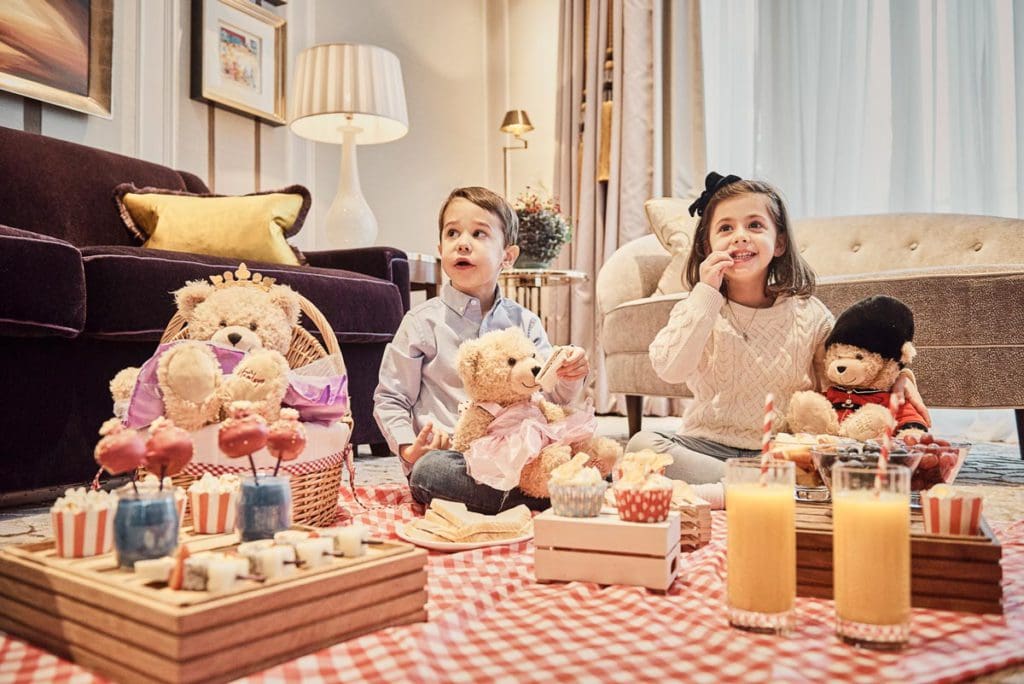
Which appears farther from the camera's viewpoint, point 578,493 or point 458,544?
point 458,544

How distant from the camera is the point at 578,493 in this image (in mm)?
1150

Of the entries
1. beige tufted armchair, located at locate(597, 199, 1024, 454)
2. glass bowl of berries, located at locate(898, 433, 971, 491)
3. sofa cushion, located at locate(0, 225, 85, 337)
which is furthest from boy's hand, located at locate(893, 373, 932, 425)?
sofa cushion, located at locate(0, 225, 85, 337)

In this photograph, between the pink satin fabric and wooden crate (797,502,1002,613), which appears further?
the pink satin fabric

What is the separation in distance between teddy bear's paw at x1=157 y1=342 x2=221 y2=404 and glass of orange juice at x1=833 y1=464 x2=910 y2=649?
0.98m

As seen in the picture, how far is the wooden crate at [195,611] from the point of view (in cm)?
76

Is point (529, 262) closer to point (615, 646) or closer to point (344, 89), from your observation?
point (344, 89)

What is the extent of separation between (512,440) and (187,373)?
23.5 inches

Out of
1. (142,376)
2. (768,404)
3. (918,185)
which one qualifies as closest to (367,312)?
(142,376)

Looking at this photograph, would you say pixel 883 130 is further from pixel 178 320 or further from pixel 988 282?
pixel 178 320

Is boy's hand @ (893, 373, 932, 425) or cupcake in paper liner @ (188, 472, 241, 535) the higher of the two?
boy's hand @ (893, 373, 932, 425)

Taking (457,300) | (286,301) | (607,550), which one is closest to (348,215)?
(457,300)

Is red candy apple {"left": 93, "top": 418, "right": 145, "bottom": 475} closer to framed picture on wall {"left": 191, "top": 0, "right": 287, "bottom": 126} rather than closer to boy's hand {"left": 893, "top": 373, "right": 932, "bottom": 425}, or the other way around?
boy's hand {"left": 893, "top": 373, "right": 932, "bottom": 425}

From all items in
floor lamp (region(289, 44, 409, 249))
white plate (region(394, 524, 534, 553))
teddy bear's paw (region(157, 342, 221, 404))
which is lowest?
white plate (region(394, 524, 534, 553))

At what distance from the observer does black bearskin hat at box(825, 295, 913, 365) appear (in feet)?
5.49
